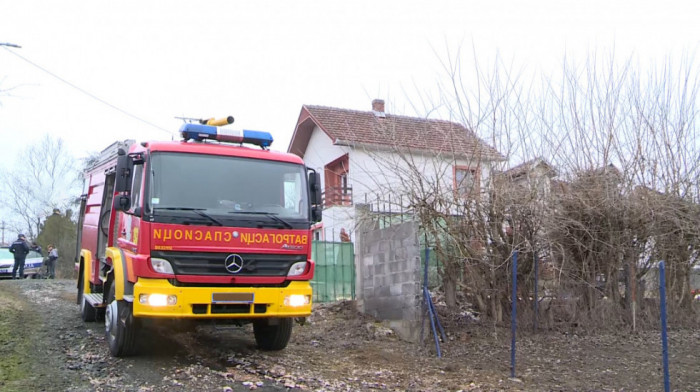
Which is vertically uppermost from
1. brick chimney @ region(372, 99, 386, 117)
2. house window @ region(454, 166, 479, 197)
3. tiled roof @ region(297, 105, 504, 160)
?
brick chimney @ region(372, 99, 386, 117)

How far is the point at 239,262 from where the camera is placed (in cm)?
712

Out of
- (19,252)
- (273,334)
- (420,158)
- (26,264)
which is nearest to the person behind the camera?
(273,334)

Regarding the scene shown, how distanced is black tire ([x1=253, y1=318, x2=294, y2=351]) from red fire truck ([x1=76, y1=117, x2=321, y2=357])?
0.29 m

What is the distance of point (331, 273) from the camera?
1283 centimetres

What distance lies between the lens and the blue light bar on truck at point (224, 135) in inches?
309

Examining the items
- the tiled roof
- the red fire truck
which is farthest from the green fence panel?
the red fire truck

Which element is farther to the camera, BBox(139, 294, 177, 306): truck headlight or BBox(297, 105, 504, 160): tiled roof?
BBox(297, 105, 504, 160): tiled roof

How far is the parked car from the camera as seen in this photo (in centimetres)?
2092

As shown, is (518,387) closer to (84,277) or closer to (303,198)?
(303,198)

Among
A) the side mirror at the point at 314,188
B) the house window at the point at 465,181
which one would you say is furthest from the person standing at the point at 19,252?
the house window at the point at 465,181

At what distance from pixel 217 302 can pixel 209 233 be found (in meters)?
0.79

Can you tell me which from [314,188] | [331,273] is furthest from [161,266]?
[331,273]

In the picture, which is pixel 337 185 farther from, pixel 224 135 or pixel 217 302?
pixel 217 302

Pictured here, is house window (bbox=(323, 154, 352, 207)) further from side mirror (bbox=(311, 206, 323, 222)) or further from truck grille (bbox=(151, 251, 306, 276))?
truck grille (bbox=(151, 251, 306, 276))
